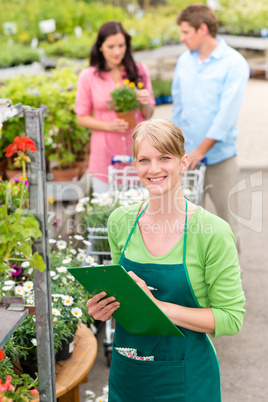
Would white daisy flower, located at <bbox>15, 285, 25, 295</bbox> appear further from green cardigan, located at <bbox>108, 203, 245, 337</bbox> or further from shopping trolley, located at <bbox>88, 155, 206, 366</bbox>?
green cardigan, located at <bbox>108, 203, 245, 337</bbox>

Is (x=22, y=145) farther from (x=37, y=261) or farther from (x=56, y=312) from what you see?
(x=56, y=312)

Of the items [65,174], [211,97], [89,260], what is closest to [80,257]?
[89,260]

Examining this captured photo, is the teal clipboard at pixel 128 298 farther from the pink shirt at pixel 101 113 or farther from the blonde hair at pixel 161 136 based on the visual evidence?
the pink shirt at pixel 101 113

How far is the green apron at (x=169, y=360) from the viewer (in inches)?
70.0

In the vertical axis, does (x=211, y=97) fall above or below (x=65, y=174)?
above

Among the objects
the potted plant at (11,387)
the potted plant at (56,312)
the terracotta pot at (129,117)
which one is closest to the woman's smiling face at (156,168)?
the potted plant at (11,387)

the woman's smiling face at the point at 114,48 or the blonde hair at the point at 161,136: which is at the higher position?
the woman's smiling face at the point at 114,48

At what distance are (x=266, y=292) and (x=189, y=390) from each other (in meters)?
2.56

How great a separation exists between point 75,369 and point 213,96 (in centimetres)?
223

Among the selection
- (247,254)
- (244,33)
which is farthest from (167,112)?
(247,254)

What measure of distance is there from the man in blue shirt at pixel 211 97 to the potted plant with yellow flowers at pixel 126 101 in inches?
16.3

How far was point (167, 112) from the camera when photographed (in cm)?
941

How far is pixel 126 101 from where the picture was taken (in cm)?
385

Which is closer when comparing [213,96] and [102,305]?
[102,305]
